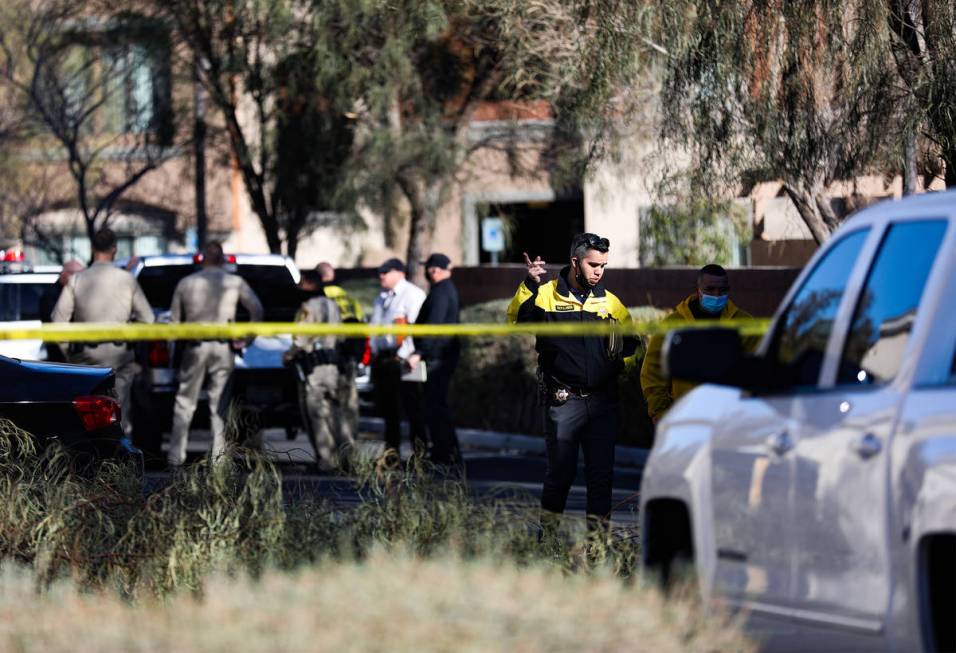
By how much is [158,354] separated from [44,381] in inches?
198

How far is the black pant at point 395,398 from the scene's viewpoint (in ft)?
49.8

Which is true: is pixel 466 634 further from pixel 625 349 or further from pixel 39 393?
pixel 39 393

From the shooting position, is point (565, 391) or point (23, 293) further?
point (23, 293)

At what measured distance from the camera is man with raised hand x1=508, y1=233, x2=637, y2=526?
9.30m

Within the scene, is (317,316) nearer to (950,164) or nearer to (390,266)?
(390,266)

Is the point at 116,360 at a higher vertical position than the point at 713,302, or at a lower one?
lower

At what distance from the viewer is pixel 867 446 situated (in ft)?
16.1

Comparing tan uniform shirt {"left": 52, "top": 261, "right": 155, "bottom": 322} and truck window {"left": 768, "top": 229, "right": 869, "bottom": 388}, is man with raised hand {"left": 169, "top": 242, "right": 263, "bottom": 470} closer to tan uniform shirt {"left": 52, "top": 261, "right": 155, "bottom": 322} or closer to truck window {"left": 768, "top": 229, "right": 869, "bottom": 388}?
tan uniform shirt {"left": 52, "top": 261, "right": 155, "bottom": 322}

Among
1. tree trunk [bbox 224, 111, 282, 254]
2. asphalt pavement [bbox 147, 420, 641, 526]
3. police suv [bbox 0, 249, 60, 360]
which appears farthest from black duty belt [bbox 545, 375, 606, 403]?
tree trunk [bbox 224, 111, 282, 254]

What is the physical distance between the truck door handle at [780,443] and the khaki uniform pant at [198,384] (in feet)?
30.9

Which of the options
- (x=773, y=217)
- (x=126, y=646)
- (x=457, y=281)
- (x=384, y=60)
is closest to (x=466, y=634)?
(x=126, y=646)

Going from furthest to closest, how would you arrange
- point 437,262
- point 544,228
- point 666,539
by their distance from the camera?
1. point 544,228
2. point 437,262
3. point 666,539

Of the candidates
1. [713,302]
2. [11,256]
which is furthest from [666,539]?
[11,256]

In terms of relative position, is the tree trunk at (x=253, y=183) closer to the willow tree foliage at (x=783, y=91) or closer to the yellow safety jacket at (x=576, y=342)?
the willow tree foliage at (x=783, y=91)
